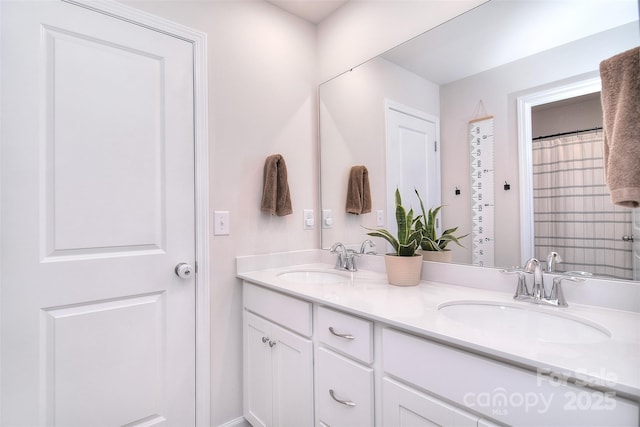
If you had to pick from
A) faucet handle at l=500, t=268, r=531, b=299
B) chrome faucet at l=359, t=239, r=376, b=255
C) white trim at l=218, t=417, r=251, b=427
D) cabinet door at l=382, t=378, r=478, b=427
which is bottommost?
white trim at l=218, t=417, r=251, b=427

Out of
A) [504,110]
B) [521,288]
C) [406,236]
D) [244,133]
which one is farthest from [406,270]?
[244,133]

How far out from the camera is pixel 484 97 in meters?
1.33

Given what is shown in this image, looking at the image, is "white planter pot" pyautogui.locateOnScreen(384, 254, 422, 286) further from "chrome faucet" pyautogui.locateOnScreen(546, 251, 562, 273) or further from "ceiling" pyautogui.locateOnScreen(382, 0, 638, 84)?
"ceiling" pyautogui.locateOnScreen(382, 0, 638, 84)

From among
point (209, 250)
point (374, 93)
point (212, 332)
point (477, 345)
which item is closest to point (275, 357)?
point (212, 332)

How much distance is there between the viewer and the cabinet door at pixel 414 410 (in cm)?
81

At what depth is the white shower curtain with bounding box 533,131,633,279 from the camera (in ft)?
3.36

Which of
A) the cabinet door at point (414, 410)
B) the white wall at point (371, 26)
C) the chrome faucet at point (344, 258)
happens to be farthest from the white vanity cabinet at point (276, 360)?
the white wall at point (371, 26)

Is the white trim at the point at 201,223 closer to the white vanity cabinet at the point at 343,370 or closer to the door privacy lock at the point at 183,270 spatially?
the door privacy lock at the point at 183,270

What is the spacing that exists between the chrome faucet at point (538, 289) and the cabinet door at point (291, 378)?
792 millimetres

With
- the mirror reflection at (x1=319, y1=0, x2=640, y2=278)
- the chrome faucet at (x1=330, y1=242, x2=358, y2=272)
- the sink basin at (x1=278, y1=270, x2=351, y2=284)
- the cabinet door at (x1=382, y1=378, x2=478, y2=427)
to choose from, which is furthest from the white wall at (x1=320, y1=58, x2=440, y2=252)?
the cabinet door at (x1=382, y1=378, x2=478, y2=427)

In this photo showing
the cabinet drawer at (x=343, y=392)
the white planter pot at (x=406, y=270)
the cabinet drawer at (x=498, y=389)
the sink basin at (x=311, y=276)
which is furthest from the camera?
the sink basin at (x=311, y=276)

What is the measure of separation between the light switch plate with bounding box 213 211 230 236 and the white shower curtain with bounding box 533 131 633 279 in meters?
1.36

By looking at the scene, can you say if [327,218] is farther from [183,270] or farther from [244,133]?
[183,270]

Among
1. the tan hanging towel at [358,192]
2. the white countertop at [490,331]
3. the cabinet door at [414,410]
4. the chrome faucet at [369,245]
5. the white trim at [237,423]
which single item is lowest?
the white trim at [237,423]
